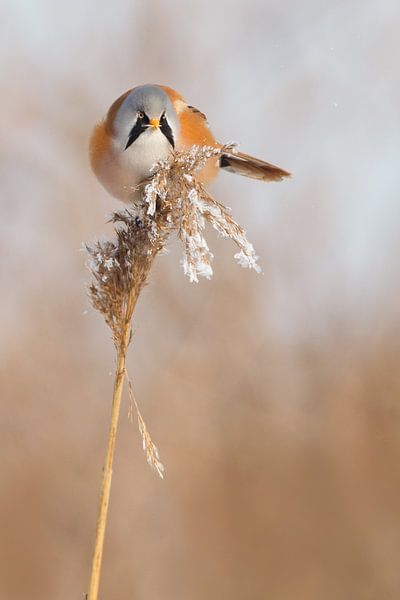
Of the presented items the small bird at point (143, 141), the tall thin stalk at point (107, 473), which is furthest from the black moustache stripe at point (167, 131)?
the tall thin stalk at point (107, 473)

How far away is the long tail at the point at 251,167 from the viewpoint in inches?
53.9

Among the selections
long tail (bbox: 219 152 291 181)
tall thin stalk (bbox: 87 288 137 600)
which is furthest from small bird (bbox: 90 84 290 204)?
tall thin stalk (bbox: 87 288 137 600)

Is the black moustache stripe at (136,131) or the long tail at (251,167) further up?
the long tail at (251,167)

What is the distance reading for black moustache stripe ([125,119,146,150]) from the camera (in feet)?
4.03

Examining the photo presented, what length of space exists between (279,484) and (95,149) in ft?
3.73

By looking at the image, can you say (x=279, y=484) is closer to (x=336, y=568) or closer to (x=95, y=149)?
(x=336, y=568)

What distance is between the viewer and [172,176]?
940 mm

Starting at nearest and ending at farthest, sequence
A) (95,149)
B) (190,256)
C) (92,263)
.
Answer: (190,256) → (92,263) → (95,149)

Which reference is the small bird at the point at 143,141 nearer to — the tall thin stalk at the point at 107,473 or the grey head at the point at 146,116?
the grey head at the point at 146,116

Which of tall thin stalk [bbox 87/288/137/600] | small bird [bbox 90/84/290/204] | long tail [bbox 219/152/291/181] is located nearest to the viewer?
tall thin stalk [bbox 87/288/137/600]

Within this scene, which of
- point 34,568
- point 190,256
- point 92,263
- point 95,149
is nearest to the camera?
point 190,256

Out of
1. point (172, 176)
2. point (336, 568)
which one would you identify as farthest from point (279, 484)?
point (172, 176)

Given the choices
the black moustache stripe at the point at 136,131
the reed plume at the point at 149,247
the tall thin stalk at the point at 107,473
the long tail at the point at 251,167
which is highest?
the long tail at the point at 251,167

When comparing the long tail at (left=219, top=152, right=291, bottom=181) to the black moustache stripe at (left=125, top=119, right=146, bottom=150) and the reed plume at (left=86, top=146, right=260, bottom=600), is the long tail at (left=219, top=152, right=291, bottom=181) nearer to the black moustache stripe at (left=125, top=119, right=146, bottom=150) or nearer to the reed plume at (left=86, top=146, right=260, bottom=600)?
the black moustache stripe at (left=125, top=119, right=146, bottom=150)
